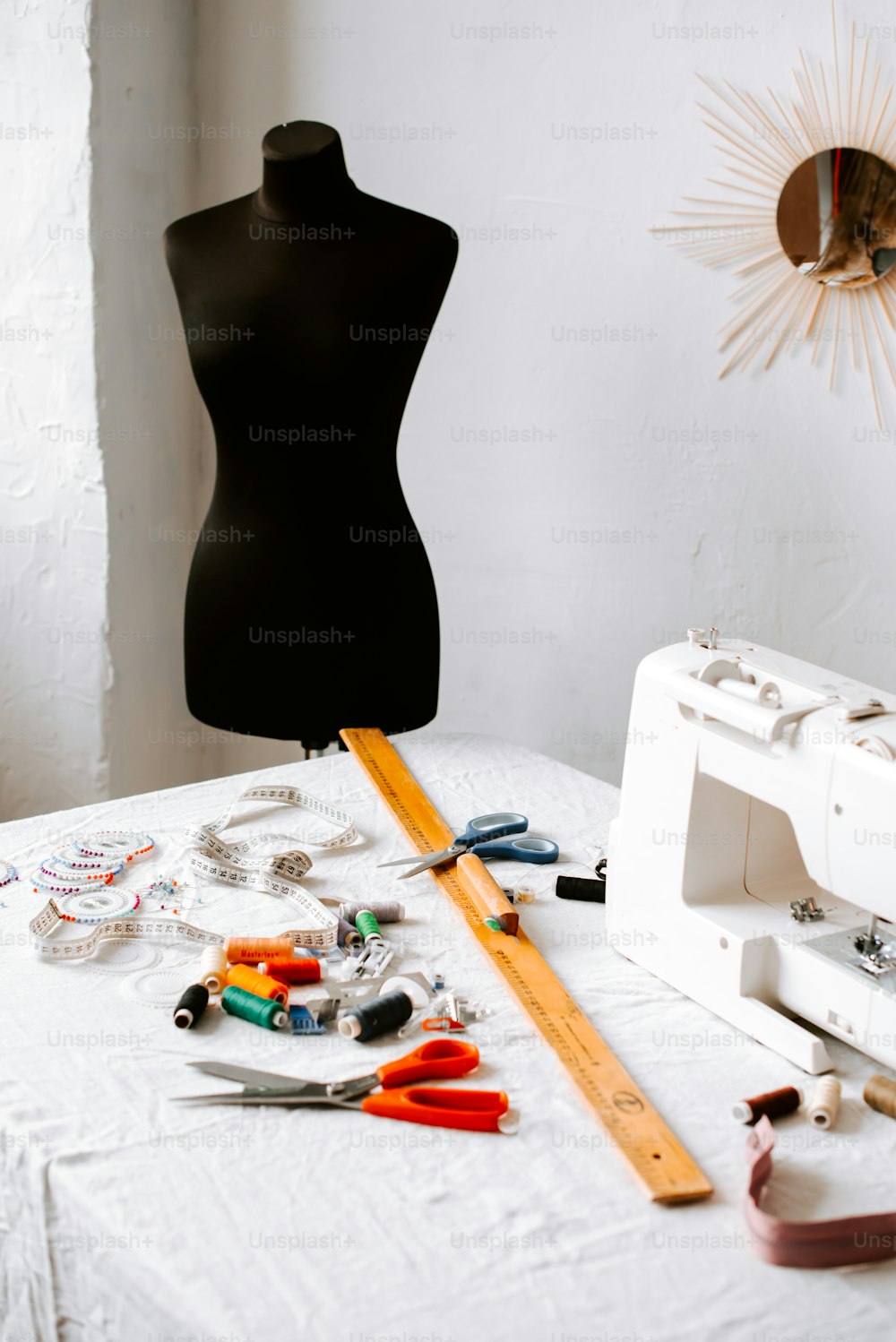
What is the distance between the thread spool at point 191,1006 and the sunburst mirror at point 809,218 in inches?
59.7

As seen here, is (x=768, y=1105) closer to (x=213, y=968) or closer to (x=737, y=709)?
(x=737, y=709)

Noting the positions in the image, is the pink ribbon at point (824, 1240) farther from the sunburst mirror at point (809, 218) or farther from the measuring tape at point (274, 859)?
the sunburst mirror at point (809, 218)

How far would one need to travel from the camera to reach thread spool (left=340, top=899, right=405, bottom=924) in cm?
137

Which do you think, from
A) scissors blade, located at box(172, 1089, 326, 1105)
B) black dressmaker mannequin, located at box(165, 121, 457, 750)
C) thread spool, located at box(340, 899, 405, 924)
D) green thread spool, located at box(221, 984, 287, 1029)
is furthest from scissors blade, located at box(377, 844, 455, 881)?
black dressmaker mannequin, located at box(165, 121, 457, 750)

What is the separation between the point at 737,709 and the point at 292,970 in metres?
0.51

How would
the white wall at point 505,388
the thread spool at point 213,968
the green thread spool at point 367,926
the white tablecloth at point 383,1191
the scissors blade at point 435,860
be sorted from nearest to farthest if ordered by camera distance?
the white tablecloth at point 383,1191
the thread spool at point 213,968
the green thread spool at point 367,926
the scissors blade at point 435,860
the white wall at point 505,388

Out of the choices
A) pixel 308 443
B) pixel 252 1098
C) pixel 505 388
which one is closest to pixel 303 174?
pixel 308 443

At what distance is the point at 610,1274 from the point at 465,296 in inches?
85.4

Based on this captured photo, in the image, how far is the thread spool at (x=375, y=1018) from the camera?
1144 millimetres

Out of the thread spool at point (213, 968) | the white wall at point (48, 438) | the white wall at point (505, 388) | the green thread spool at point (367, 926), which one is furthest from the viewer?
the white wall at point (48, 438)

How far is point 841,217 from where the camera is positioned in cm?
206

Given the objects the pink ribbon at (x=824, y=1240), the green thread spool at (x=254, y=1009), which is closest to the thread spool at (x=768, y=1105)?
the pink ribbon at (x=824, y=1240)

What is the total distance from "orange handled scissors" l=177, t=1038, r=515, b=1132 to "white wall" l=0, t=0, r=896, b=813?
1409 mm

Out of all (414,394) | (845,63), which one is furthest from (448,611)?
(845,63)
